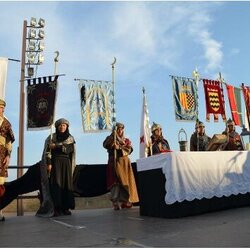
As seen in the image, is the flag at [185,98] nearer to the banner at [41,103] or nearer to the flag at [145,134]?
the flag at [145,134]

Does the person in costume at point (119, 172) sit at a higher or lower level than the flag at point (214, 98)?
lower

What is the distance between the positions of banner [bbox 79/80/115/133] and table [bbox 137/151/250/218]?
2.90 metres

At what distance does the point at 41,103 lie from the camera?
345 inches

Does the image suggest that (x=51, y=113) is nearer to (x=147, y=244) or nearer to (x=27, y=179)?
(x=27, y=179)

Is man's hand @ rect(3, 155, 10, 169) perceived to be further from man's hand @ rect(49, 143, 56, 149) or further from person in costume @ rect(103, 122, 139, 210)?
person in costume @ rect(103, 122, 139, 210)

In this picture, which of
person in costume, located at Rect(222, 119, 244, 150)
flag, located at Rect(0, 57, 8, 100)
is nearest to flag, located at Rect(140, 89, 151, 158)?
person in costume, located at Rect(222, 119, 244, 150)

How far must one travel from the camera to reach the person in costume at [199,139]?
328 inches

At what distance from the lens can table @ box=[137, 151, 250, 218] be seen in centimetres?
596

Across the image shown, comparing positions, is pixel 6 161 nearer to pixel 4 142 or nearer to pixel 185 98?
pixel 4 142

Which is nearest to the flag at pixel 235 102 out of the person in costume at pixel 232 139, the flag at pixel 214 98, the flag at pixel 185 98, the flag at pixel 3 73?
the flag at pixel 214 98

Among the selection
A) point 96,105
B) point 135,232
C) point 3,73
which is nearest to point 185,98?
point 96,105

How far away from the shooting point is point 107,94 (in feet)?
31.8

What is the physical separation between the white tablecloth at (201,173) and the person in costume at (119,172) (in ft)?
4.89

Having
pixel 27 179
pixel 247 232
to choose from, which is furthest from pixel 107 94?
pixel 247 232
